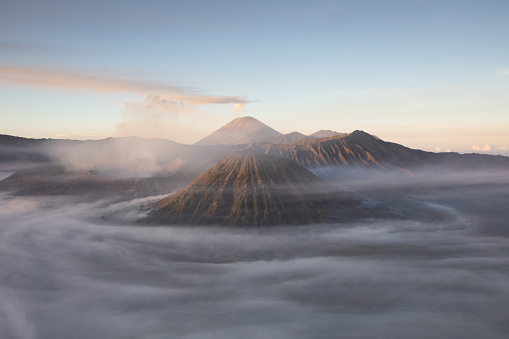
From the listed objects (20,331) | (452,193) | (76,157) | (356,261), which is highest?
(76,157)

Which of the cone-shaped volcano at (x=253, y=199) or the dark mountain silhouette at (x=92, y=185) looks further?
the dark mountain silhouette at (x=92, y=185)

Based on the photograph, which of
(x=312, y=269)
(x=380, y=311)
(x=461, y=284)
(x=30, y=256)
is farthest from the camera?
(x=30, y=256)

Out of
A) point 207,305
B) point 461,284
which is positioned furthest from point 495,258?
point 207,305

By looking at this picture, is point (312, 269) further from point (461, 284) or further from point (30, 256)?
point (30, 256)

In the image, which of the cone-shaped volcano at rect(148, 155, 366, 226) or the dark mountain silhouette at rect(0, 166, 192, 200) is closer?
the cone-shaped volcano at rect(148, 155, 366, 226)

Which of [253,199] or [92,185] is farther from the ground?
[92,185]

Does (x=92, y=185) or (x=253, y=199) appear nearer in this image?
(x=253, y=199)

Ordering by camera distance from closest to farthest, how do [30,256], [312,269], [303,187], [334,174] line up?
[312,269] < [30,256] < [303,187] < [334,174]

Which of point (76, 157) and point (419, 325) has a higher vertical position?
point (76, 157)
